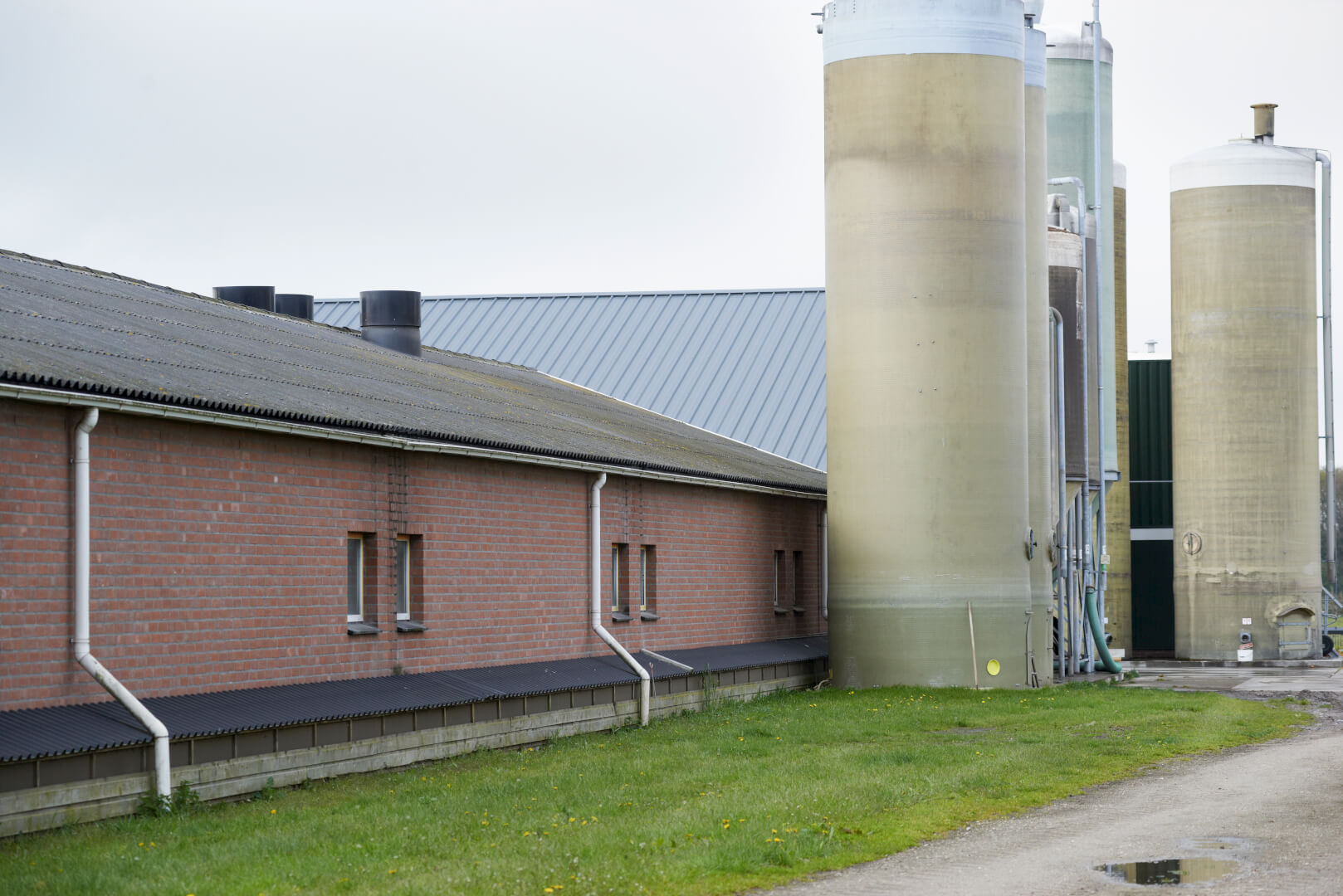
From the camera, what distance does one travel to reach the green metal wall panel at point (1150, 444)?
50.4m

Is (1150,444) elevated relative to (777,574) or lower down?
elevated

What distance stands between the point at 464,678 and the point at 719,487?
910 centimetres

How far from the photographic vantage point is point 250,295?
29.8 m

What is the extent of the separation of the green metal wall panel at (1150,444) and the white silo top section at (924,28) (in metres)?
23.5

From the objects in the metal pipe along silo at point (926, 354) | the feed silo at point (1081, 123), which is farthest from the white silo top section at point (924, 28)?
the feed silo at point (1081, 123)

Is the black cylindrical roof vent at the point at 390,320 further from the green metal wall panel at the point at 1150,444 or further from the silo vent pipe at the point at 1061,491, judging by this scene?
the green metal wall panel at the point at 1150,444

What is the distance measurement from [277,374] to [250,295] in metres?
10.8

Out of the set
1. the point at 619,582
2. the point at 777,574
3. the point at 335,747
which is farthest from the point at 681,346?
the point at 335,747

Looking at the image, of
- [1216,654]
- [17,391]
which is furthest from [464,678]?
[1216,654]

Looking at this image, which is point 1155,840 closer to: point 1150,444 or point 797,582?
point 797,582

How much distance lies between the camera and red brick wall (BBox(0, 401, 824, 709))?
13828 millimetres

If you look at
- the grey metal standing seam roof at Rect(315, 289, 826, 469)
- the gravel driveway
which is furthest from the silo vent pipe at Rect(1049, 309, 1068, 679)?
the gravel driveway

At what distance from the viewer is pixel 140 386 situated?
15.0 meters

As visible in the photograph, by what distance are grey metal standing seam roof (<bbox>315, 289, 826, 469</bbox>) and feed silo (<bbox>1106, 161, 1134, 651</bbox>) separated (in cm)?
1001
